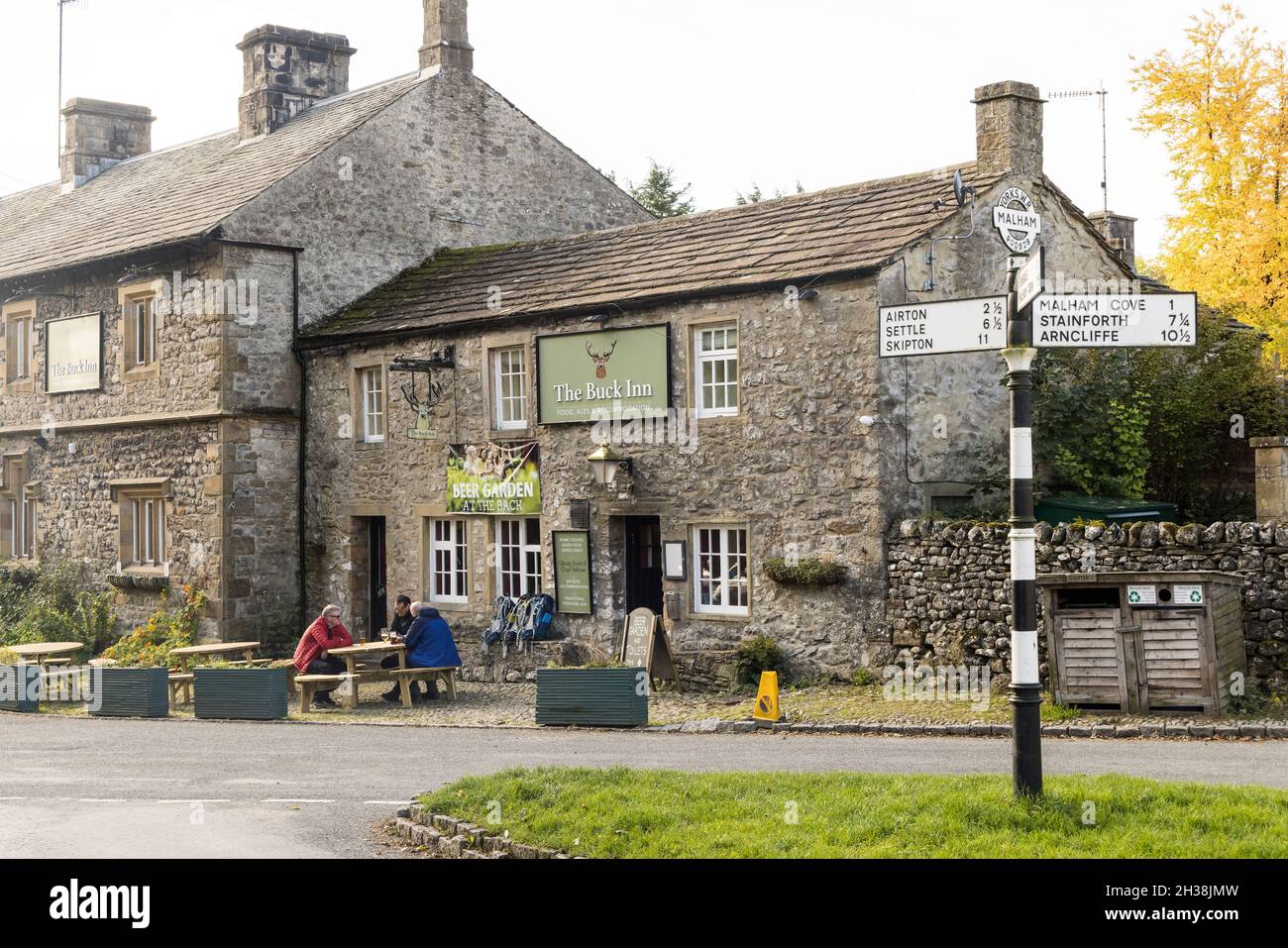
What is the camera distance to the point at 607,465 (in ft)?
64.0

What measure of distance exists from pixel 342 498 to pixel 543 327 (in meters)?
5.18

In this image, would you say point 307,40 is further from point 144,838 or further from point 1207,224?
point 144,838

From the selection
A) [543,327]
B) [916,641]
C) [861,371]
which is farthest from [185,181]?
[916,641]

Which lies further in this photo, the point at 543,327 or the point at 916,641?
the point at 543,327

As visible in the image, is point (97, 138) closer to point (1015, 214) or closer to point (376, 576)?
point (376, 576)

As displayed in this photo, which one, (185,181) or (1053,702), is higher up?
(185,181)

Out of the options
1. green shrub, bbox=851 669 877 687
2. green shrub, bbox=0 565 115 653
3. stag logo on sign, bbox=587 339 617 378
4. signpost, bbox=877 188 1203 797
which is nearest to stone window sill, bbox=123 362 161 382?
green shrub, bbox=0 565 115 653

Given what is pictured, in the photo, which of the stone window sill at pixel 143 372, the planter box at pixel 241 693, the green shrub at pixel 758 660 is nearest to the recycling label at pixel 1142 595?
the green shrub at pixel 758 660

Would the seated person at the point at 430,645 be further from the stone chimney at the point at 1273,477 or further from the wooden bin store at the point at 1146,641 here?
the stone chimney at the point at 1273,477

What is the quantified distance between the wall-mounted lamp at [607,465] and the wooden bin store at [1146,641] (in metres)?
6.50

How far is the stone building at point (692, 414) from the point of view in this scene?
57.8 ft

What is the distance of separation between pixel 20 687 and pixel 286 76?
45.9 ft
